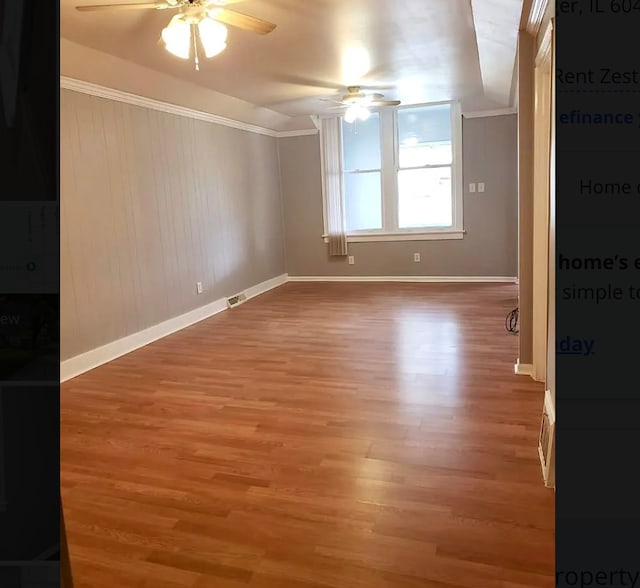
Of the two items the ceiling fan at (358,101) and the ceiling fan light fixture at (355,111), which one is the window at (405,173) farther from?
the ceiling fan light fixture at (355,111)

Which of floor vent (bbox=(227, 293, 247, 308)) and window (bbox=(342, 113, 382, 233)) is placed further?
window (bbox=(342, 113, 382, 233))

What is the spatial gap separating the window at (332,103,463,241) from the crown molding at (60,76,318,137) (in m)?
1.36

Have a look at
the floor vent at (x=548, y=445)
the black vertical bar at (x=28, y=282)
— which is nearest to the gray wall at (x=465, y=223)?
the floor vent at (x=548, y=445)

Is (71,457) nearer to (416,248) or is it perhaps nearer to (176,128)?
(176,128)

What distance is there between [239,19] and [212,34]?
160 mm

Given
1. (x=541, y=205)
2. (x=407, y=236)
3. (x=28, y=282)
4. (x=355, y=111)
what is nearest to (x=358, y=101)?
(x=355, y=111)

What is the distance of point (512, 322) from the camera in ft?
16.2

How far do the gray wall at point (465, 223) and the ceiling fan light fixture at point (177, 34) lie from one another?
481 centimetres

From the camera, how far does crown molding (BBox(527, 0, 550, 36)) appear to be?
271cm

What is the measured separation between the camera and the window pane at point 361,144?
743cm

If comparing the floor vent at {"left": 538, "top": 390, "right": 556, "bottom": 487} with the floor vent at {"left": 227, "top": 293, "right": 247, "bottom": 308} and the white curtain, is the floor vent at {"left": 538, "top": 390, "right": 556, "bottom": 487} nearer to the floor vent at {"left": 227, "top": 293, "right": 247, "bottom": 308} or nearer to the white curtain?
the floor vent at {"left": 227, "top": 293, "right": 247, "bottom": 308}
